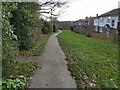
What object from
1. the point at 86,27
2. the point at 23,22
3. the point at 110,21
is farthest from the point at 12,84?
the point at 86,27

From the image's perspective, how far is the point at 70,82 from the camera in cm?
762

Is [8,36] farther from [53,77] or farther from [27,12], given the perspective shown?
[27,12]

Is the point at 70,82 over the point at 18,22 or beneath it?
beneath

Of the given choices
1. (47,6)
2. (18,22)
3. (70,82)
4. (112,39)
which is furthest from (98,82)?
(47,6)

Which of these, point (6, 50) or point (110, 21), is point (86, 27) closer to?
point (110, 21)

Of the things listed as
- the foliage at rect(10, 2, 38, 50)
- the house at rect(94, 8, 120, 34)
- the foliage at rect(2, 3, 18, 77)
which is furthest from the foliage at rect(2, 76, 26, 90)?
the house at rect(94, 8, 120, 34)

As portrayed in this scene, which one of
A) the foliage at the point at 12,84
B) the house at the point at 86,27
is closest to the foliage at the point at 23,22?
the foliage at the point at 12,84

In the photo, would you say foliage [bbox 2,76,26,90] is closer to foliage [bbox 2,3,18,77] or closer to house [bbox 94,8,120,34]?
foliage [bbox 2,3,18,77]

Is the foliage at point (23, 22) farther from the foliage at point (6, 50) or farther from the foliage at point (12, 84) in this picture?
the foliage at point (12, 84)

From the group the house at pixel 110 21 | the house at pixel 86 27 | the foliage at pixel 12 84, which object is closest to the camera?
the foliage at pixel 12 84

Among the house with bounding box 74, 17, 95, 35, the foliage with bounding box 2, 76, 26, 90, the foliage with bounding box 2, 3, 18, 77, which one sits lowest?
the house with bounding box 74, 17, 95, 35

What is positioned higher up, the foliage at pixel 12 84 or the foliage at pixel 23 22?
the foliage at pixel 23 22

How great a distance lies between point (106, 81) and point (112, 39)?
22.3m

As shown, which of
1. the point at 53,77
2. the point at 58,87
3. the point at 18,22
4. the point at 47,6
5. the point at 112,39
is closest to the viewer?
the point at 58,87
